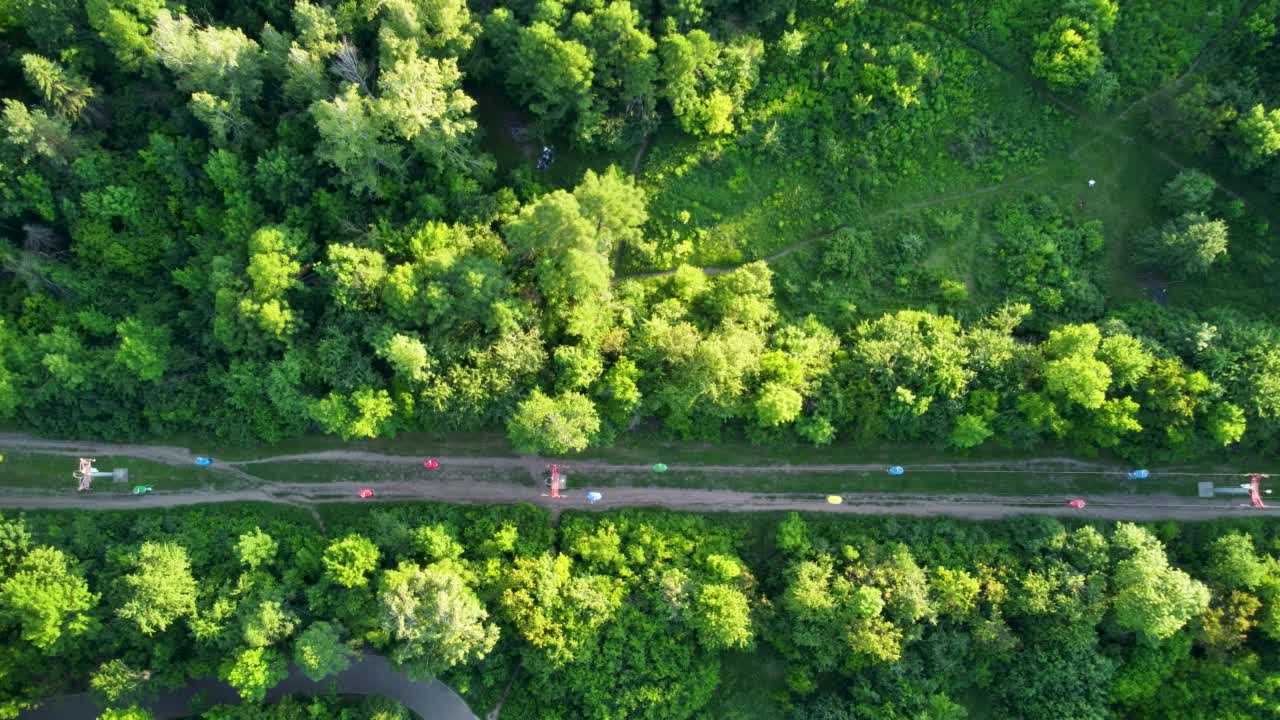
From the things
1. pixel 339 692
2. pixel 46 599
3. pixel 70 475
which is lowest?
pixel 339 692

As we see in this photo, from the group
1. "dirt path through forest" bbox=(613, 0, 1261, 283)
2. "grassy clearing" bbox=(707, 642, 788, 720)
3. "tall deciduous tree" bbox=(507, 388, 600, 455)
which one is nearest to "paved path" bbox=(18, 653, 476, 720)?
"grassy clearing" bbox=(707, 642, 788, 720)

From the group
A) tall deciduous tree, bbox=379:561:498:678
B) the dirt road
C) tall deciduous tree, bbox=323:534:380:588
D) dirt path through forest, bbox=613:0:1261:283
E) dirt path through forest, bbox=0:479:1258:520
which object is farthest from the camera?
dirt path through forest, bbox=0:479:1258:520

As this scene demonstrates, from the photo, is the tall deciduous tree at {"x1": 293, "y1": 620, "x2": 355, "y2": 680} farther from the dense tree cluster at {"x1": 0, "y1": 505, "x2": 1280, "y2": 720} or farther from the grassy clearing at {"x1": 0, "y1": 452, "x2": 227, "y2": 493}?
the grassy clearing at {"x1": 0, "y1": 452, "x2": 227, "y2": 493}

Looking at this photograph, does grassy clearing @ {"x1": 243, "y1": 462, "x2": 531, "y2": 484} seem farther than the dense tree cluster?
Yes

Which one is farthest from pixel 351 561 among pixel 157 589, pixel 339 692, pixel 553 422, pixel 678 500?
pixel 678 500

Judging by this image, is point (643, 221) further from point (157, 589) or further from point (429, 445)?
point (157, 589)

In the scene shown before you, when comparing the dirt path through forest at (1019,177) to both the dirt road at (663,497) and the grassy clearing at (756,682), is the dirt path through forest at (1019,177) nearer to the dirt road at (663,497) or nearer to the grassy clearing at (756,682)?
the dirt road at (663,497)

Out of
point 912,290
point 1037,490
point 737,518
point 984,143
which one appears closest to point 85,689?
point 737,518
